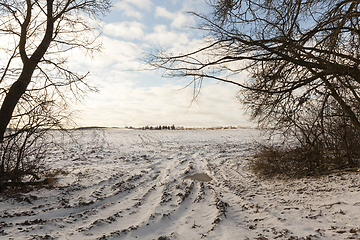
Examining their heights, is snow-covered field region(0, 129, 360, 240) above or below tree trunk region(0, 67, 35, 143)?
below

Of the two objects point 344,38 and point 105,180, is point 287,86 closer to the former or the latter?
point 344,38

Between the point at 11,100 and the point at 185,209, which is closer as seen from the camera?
the point at 185,209

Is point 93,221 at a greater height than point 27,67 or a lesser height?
lesser

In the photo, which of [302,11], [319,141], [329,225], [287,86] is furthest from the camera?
[319,141]

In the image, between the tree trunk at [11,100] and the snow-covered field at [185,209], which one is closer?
the snow-covered field at [185,209]

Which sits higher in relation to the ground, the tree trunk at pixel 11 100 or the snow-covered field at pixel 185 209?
the tree trunk at pixel 11 100

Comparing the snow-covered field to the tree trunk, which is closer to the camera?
the snow-covered field

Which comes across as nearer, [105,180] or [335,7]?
[335,7]

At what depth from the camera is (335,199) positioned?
4008 mm

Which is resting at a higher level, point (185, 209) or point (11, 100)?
point (11, 100)

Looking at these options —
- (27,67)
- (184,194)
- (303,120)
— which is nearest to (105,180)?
(184,194)

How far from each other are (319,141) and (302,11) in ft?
12.4

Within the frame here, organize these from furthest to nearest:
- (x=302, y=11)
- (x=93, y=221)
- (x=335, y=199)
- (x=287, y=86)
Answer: (x=287, y=86) → (x=302, y=11) → (x=335, y=199) → (x=93, y=221)

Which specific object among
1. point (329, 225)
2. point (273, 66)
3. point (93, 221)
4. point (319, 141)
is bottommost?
point (93, 221)
